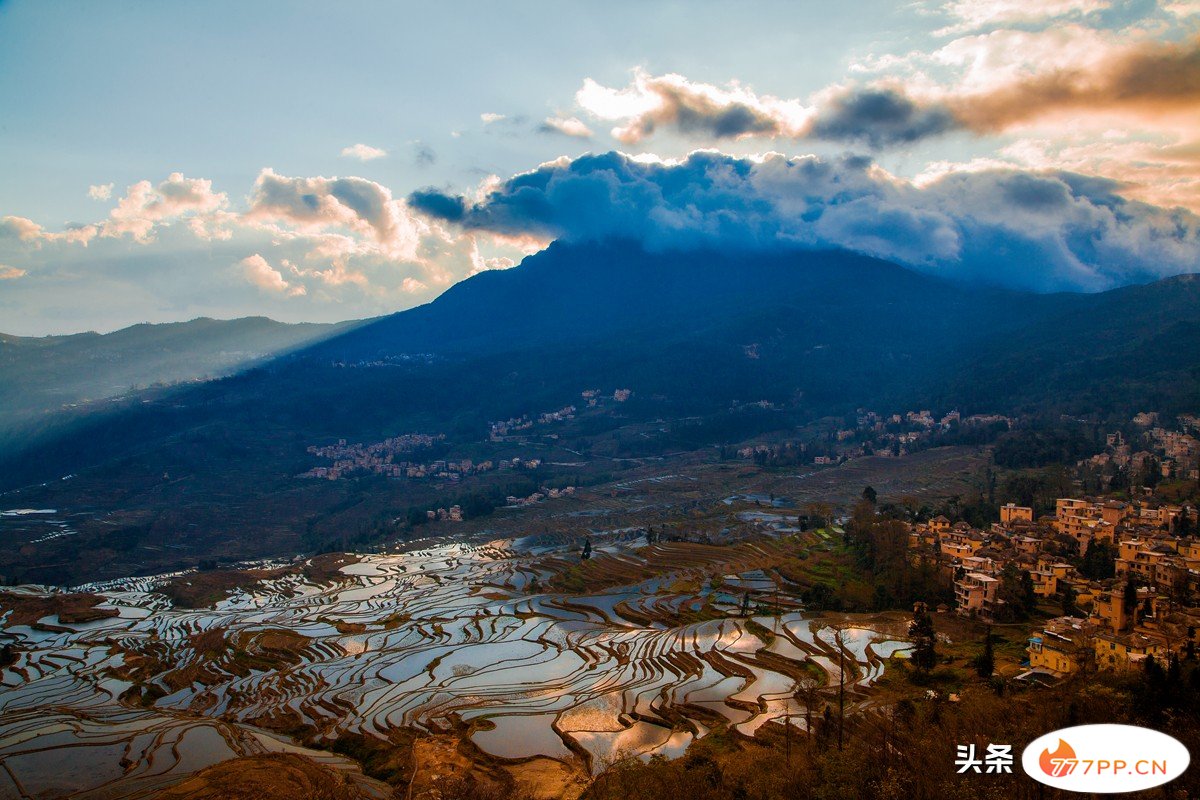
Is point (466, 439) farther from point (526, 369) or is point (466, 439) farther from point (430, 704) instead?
point (430, 704)

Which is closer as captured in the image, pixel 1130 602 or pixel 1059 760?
pixel 1059 760

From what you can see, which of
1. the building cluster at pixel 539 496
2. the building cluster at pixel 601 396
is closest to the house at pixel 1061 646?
the building cluster at pixel 539 496

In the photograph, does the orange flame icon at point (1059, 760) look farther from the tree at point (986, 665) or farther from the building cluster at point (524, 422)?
the building cluster at point (524, 422)

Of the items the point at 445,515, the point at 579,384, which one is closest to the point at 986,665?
the point at 445,515

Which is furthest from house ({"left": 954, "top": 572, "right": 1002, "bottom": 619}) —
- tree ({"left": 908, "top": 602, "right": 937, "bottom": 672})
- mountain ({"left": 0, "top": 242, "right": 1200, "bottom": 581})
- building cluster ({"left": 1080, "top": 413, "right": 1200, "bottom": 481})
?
mountain ({"left": 0, "top": 242, "right": 1200, "bottom": 581})

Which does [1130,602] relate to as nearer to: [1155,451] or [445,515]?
[1155,451]
